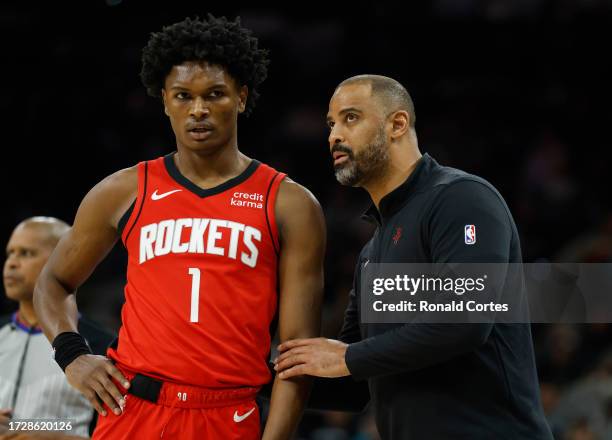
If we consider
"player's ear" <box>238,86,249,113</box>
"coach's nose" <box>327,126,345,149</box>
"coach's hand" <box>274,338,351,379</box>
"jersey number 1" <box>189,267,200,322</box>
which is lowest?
"coach's hand" <box>274,338,351,379</box>

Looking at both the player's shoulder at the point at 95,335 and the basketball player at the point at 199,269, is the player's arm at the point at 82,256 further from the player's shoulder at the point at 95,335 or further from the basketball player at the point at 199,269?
the player's shoulder at the point at 95,335

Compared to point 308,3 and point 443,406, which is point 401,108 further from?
point 308,3

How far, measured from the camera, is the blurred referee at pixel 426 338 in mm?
2623

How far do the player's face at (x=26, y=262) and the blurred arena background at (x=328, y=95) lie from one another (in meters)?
3.42

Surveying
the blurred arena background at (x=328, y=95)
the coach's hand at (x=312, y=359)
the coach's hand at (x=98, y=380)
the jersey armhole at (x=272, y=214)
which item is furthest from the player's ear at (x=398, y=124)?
the blurred arena background at (x=328, y=95)

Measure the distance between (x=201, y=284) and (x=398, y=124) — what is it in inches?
37.1

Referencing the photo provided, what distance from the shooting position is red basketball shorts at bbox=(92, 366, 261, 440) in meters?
2.80

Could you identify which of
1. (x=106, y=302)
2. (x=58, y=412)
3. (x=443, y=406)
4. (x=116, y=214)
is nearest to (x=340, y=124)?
(x=116, y=214)

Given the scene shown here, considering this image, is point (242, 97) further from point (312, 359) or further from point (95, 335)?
point (95, 335)

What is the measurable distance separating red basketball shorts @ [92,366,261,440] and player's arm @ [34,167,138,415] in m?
0.10

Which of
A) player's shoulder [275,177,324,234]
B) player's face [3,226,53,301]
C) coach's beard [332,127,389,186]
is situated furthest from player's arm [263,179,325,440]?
player's face [3,226,53,301]

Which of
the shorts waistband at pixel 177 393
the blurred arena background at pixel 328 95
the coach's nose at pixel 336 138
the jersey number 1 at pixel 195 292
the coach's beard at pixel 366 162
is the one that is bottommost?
the shorts waistband at pixel 177 393

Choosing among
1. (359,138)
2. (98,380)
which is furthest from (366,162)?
(98,380)

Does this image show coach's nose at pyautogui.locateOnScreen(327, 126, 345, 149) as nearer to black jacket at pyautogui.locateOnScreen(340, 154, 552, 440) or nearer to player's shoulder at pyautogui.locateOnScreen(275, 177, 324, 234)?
player's shoulder at pyautogui.locateOnScreen(275, 177, 324, 234)
